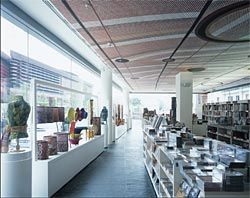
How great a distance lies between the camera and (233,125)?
10648 mm

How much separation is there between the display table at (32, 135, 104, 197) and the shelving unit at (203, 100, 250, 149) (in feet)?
16.0

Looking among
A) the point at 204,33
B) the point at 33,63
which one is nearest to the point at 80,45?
the point at 33,63

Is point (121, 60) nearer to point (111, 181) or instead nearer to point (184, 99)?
point (184, 99)

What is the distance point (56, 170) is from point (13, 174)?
152 centimetres

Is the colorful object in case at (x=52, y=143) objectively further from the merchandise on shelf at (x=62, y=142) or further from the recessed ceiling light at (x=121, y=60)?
the recessed ceiling light at (x=121, y=60)

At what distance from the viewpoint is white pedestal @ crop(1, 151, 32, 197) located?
351cm

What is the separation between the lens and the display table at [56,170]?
4617 millimetres

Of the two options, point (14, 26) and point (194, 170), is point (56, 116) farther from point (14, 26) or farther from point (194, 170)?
point (194, 170)

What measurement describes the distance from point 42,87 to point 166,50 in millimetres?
3237

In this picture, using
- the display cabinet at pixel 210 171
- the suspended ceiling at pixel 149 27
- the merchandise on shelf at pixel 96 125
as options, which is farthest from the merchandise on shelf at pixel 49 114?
the merchandise on shelf at pixel 96 125

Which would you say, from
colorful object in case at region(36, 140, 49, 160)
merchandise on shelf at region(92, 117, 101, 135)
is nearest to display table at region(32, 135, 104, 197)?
colorful object in case at region(36, 140, 49, 160)

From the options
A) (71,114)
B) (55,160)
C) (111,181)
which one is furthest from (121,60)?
(55,160)

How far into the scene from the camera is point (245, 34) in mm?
5367

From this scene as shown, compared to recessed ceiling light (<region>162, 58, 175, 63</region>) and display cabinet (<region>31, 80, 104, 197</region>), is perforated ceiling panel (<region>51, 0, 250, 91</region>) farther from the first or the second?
display cabinet (<region>31, 80, 104, 197</region>)
